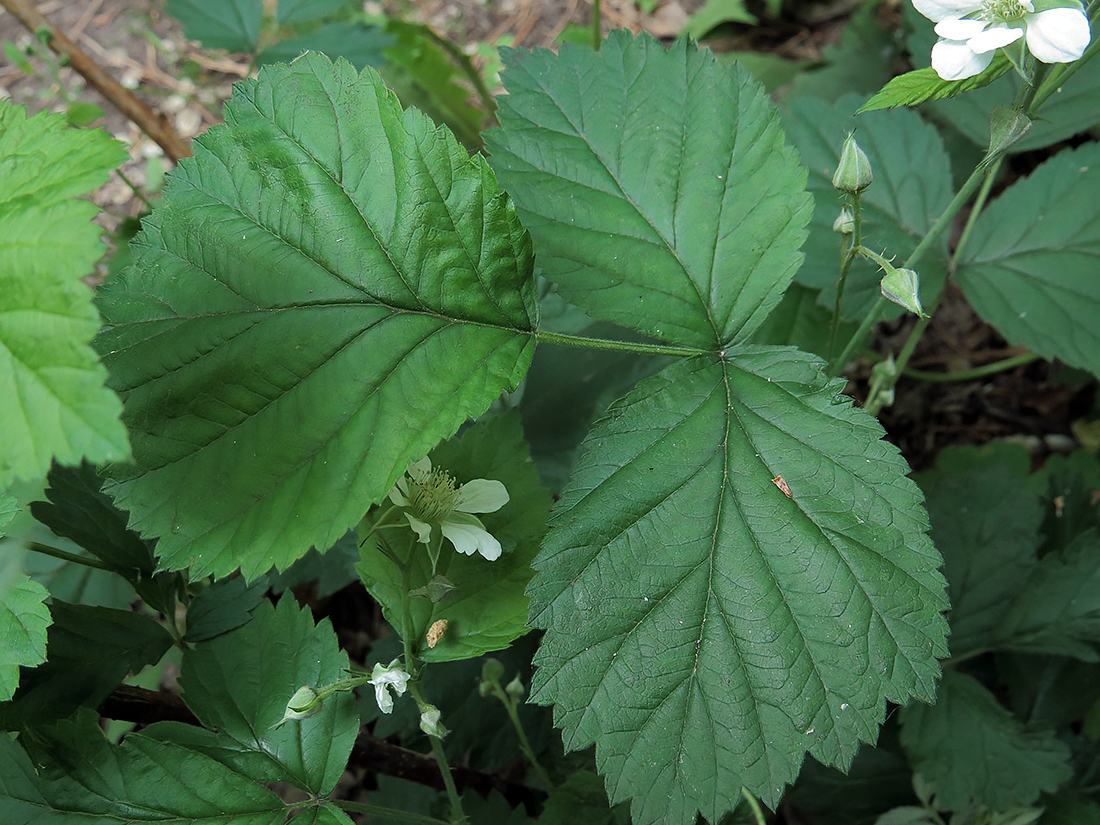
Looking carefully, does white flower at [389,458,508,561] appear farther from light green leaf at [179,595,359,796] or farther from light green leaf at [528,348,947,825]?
light green leaf at [179,595,359,796]

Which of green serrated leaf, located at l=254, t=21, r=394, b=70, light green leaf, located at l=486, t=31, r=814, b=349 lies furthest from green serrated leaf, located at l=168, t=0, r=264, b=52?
light green leaf, located at l=486, t=31, r=814, b=349

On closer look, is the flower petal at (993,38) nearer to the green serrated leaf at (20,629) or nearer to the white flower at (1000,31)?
the white flower at (1000,31)

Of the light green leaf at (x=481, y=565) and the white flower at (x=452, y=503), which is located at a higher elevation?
the white flower at (x=452, y=503)

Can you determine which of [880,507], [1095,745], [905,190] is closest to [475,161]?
[880,507]

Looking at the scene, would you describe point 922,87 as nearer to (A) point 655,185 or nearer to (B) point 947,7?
(B) point 947,7

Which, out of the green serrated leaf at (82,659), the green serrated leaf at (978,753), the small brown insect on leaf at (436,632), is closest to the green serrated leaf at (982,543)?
the green serrated leaf at (978,753)
